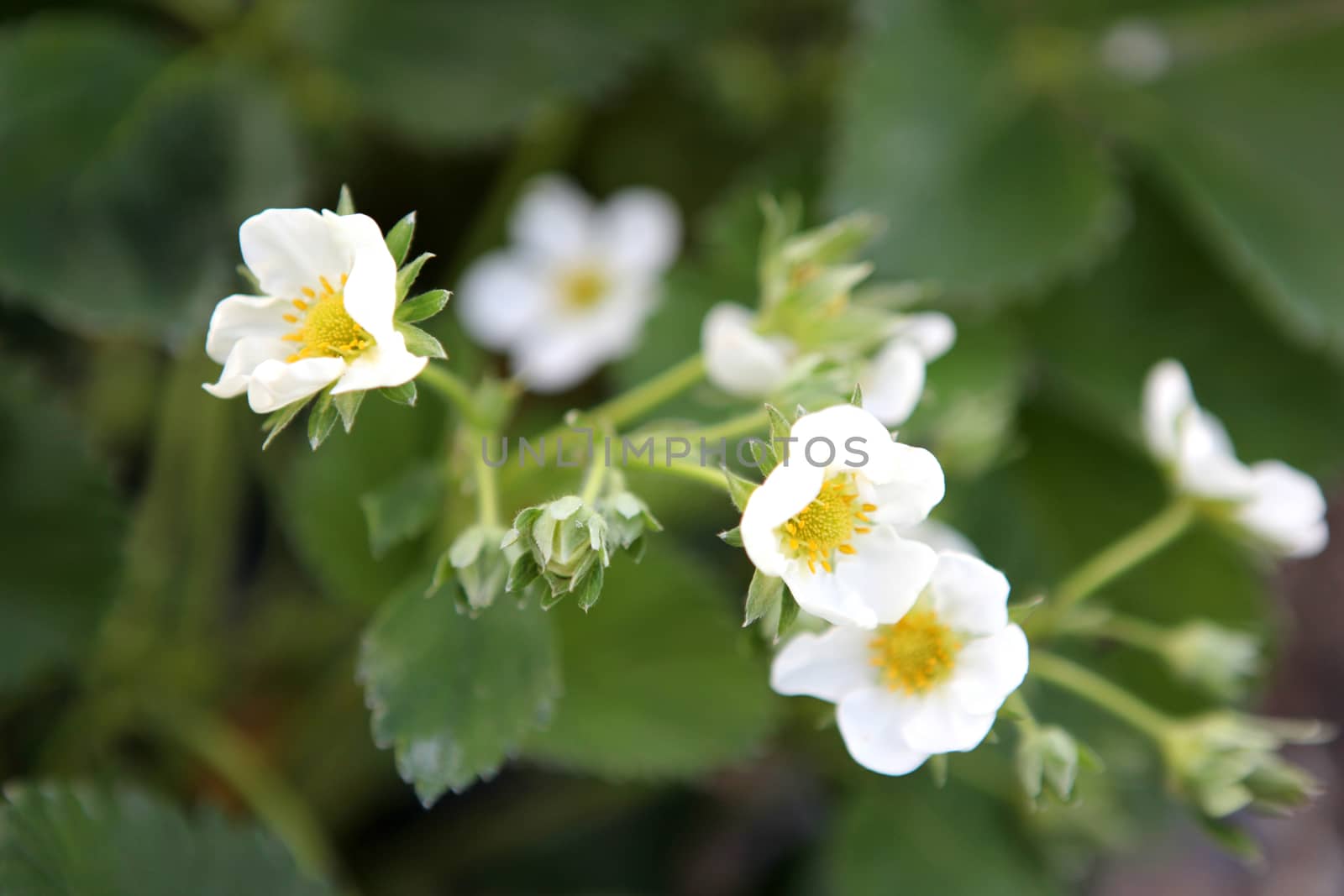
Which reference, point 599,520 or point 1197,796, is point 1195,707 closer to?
point 1197,796

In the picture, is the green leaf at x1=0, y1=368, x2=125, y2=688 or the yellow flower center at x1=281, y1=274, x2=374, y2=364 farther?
the green leaf at x1=0, y1=368, x2=125, y2=688

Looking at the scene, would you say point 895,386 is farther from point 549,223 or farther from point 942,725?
point 549,223

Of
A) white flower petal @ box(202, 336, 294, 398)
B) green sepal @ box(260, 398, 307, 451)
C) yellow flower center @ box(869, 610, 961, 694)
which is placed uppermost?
white flower petal @ box(202, 336, 294, 398)

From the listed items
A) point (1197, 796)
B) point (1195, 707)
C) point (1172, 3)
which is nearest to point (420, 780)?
point (1197, 796)

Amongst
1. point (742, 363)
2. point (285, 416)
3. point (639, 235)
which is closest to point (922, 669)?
point (742, 363)

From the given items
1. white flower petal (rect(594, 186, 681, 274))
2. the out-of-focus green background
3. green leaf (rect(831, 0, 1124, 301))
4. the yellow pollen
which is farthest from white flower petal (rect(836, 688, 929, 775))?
white flower petal (rect(594, 186, 681, 274))

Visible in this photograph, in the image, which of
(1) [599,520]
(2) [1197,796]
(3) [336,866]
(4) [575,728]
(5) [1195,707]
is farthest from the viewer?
(3) [336,866]

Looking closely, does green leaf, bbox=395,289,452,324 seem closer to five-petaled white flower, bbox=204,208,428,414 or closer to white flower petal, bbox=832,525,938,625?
five-petaled white flower, bbox=204,208,428,414
